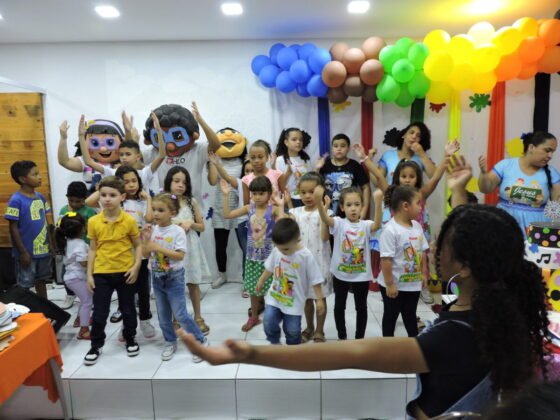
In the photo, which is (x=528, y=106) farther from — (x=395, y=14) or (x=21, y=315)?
(x=21, y=315)

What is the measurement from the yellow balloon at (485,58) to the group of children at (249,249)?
3.01 feet

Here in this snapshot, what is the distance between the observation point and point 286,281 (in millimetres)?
2418

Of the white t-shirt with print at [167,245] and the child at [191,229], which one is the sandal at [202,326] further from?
the white t-shirt with print at [167,245]

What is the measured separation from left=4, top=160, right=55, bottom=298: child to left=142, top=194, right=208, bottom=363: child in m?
1.37

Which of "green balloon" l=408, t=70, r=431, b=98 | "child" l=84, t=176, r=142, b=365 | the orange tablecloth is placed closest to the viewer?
the orange tablecloth

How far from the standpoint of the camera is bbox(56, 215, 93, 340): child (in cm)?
291

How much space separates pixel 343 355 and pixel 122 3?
3.36 metres

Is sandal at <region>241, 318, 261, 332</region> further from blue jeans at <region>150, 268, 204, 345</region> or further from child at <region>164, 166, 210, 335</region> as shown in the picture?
blue jeans at <region>150, 268, 204, 345</region>

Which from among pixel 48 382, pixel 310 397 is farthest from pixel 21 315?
pixel 310 397

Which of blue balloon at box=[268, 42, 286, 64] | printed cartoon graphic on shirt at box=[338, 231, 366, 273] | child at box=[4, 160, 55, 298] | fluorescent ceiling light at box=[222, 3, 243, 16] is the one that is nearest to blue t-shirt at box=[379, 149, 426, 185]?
printed cartoon graphic on shirt at box=[338, 231, 366, 273]

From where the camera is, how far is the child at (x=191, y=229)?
300 cm

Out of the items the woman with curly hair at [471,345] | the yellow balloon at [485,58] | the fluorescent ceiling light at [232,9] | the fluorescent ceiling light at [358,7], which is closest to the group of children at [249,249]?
the yellow balloon at [485,58]

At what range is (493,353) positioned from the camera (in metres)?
0.84

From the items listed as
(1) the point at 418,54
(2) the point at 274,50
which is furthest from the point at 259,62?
(1) the point at 418,54
